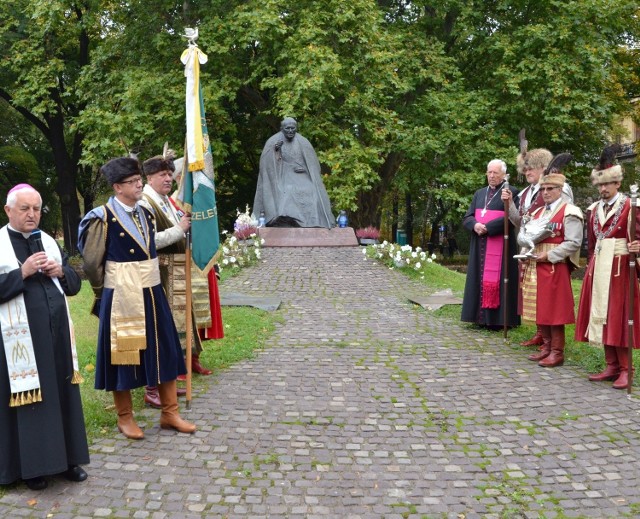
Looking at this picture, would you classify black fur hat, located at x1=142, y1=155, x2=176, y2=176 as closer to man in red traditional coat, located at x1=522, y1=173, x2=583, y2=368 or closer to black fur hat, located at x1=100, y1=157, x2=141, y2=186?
black fur hat, located at x1=100, y1=157, x2=141, y2=186

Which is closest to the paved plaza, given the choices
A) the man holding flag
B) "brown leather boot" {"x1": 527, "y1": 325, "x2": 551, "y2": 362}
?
"brown leather boot" {"x1": 527, "y1": 325, "x2": 551, "y2": 362}

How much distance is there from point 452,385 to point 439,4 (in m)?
16.5

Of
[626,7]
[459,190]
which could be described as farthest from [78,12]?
[626,7]

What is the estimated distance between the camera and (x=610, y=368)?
6.74m

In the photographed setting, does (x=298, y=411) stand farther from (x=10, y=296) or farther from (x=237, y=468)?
(x=10, y=296)

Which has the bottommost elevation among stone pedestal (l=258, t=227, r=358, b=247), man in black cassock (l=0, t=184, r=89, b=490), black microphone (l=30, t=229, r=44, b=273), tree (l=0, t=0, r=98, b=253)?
stone pedestal (l=258, t=227, r=358, b=247)

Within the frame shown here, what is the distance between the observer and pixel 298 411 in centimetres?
582

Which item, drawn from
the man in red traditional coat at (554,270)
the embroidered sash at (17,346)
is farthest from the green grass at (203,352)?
the man in red traditional coat at (554,270)

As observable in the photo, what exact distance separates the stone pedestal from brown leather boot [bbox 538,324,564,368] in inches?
311

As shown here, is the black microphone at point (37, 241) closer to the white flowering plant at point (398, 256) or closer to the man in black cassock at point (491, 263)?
the man in black cassock at point (491, 263)

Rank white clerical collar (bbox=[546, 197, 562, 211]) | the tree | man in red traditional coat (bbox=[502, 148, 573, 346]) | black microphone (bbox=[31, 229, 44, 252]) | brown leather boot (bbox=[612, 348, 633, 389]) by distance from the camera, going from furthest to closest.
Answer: the tree → man in red traditional coat (bbox=[502, 148, 573, 346]) → white clerical collar (bbox=[546, 197, 562, 211]) → brown leather boot (bbox=[612, 348, 633, 389]) → black microphone (bbox=[31, 229, 44, 252])

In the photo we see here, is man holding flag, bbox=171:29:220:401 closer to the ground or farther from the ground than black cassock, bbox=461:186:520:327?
farther from the ground

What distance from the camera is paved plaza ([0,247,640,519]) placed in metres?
4.18

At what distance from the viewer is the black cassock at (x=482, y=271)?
28.9ft
